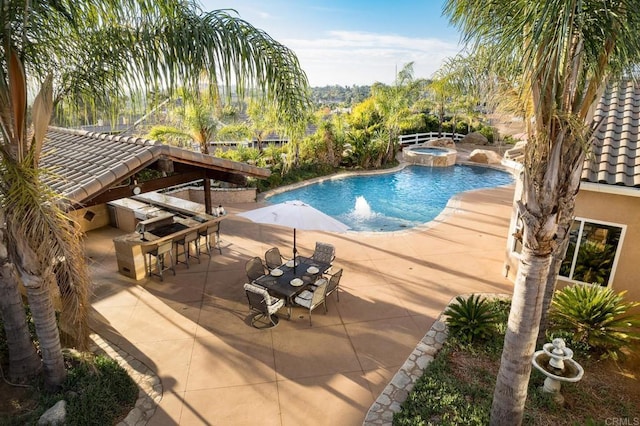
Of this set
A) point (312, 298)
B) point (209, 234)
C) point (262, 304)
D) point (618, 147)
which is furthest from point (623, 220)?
point (209, 234)

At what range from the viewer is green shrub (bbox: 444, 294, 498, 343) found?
750 centimetres

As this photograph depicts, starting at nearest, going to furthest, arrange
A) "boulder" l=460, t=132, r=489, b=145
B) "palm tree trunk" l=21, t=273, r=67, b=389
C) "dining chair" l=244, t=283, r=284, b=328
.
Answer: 1. "palm tree trunk" l=21, t=273, r=67, b=389
2. "dining chair" l=244, t=283, r=284, b=328
3. "boulder" l=460, t=132, r=489, b=145

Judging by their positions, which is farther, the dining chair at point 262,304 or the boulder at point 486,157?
the boulder at point 486,157

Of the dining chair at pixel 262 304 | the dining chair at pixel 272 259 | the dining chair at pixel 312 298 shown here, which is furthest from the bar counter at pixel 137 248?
the dining chair at pixel 312 298

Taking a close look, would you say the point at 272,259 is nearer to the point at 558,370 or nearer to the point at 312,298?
the point at 312,298

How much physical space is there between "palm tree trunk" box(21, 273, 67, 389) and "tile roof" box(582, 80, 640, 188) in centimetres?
962

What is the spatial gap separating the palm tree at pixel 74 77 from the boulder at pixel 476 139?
114 ft

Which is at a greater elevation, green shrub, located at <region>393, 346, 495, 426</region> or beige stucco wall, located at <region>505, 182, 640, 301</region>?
beige stucco wall, located at <region>505, 182, 640, 301</region>

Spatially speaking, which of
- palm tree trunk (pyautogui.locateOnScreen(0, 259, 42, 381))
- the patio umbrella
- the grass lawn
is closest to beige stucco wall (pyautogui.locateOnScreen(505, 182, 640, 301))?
the grass lawn

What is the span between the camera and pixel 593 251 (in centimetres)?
872

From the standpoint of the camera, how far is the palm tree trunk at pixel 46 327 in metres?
5.28

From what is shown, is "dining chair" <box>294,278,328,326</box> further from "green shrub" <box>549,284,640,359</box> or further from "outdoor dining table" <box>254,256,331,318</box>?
"green shrub" <box>549,284,640,359</box>

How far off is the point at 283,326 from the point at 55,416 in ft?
13.9

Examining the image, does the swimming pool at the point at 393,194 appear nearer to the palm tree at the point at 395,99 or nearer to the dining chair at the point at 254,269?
the palm tree at the point at 395,99
